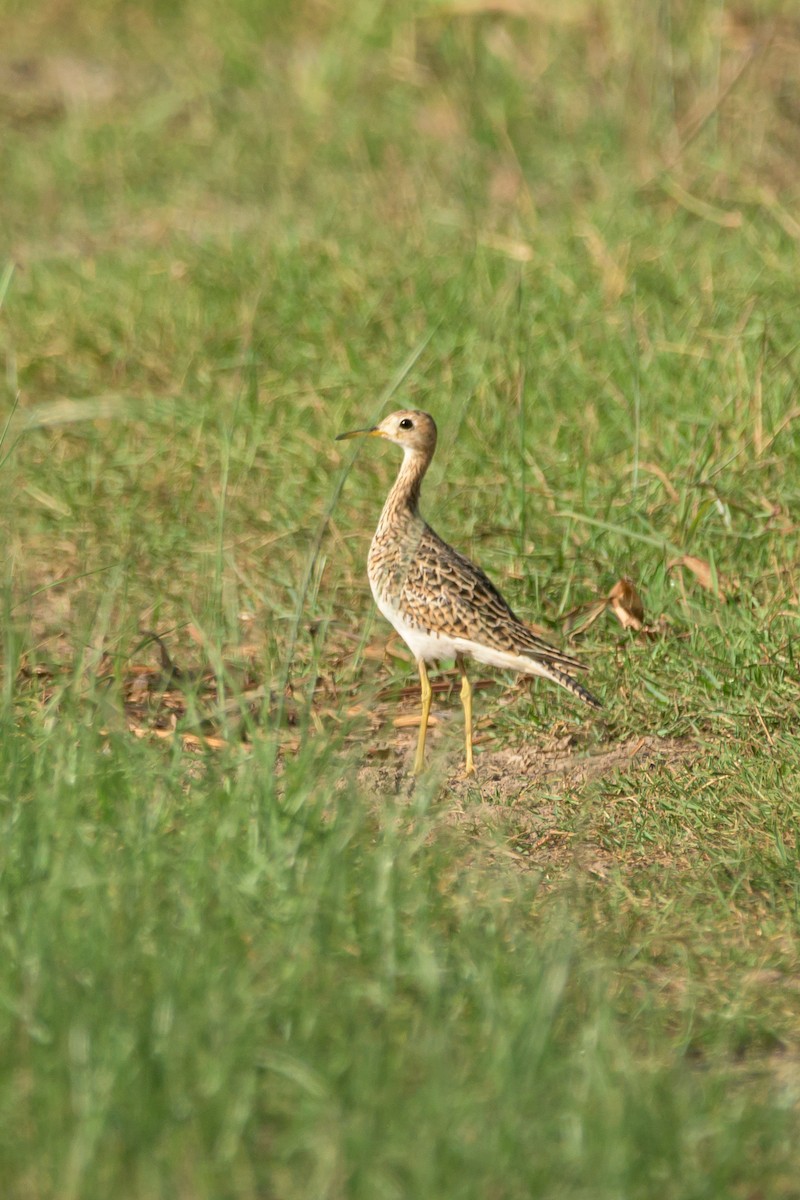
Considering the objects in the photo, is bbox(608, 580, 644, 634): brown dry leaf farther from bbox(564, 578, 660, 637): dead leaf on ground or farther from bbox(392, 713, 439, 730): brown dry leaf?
bbox(392, 713, 439, 730): brown dry leaf

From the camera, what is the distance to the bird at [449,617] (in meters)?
4.55

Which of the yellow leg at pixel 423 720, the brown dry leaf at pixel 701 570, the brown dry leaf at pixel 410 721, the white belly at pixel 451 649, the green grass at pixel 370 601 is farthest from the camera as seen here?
the brown dry leaf at pixel 701 570

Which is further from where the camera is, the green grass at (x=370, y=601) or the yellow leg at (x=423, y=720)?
the yellow leg at (x=423, y=720)

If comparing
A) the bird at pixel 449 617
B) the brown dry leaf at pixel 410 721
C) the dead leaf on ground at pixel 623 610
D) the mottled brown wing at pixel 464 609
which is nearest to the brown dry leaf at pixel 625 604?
the dead leaf on ground at pixel 623 610

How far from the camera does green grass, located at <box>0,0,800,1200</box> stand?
2.80 m

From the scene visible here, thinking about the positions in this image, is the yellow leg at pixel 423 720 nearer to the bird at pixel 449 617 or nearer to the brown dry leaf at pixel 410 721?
the bird at pixel 449 617

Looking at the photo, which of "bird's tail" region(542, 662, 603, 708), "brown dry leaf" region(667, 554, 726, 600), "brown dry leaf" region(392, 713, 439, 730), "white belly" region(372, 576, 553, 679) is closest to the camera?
A: "bird's tail" region(542, 662, 603, 708)

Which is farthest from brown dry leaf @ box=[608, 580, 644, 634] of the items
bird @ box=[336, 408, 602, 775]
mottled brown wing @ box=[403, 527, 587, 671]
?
mottled brown wing @ box=[403, 527, 587, 671]

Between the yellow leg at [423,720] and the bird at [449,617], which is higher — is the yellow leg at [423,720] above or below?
below

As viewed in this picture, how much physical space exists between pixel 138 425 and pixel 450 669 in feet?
6.25

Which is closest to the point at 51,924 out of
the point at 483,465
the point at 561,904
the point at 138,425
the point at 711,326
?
the point at 561,904

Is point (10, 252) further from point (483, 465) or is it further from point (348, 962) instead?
point (348, 962)

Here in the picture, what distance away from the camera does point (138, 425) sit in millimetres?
6645

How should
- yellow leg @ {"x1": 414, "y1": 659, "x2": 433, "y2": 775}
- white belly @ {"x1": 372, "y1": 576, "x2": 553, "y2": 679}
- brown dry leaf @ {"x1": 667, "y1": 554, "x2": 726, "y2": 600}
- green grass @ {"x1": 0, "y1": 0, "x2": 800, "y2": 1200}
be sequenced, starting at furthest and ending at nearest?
brown dry leaf @ {"x1": 667, "y1": 554, "x2": 726, "y2": 600}, yellow leg @ {"x1": 414, "y1": 659, "x2": 433, "y2": 775}, white belly @ {"x1": 372, "y1": 576, "x2": 553, "y2": 679}, green grass @ {"x1": 0, "y1": 0, "x2": 800, "y2": 1200}
